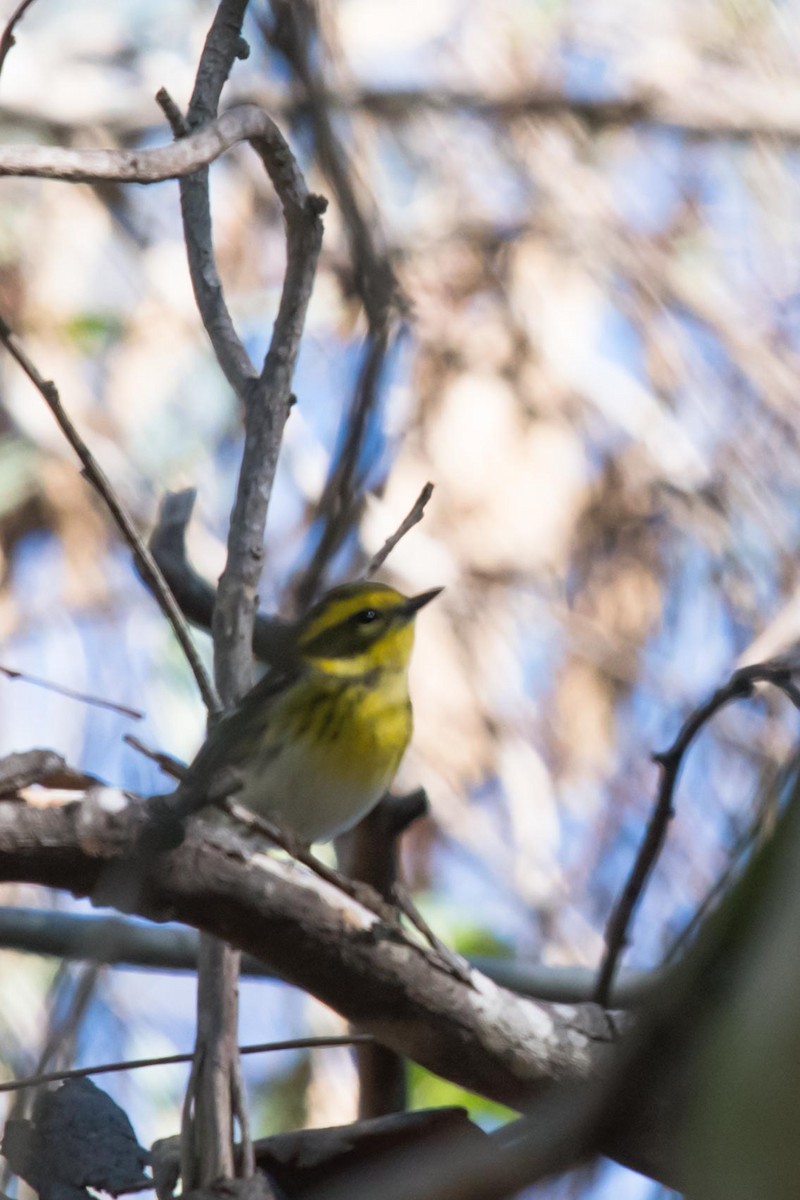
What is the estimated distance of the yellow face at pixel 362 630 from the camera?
3.46 meters

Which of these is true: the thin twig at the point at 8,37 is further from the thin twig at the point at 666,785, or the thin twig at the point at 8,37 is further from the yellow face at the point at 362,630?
the yellow face at the point at 362,630

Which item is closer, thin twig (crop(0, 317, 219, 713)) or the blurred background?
thin twig (crop(0, 317, 219, 713))

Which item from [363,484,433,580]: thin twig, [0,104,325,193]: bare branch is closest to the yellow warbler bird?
[363,484,433,580]: thin twig

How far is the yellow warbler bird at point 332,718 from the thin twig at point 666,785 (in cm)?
118

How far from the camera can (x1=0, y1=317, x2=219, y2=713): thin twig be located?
196 cm

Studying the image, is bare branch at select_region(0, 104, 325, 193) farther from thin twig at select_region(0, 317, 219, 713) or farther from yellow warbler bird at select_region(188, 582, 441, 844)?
yellow warbler bird at select_region(188, 582, 441, 844)

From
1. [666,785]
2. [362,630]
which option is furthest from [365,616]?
[666,785]

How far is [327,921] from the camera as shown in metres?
1.64

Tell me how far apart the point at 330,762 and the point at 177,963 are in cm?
67

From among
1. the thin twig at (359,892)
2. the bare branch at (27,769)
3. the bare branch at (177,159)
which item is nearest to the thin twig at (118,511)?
the bare branch at (177,159)

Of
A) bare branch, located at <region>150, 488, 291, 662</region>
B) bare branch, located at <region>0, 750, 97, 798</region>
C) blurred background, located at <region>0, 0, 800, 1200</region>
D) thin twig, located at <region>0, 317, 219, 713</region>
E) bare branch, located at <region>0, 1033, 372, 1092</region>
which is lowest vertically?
bare branch, located at <region>0, 1033, 372, 1092</region>

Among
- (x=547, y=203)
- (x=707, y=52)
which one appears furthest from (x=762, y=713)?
(x=707, y=52)

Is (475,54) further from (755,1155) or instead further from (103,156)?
(755,1155)

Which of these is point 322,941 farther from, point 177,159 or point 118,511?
point 177,159
